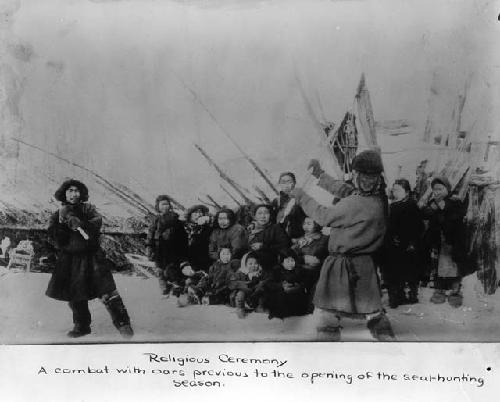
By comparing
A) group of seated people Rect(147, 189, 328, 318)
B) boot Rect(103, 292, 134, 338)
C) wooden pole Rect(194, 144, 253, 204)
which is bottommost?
boot Rect(103, 292, 134, 338)

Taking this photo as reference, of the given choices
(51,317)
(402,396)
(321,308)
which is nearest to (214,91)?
(321,308)

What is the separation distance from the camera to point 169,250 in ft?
5.55

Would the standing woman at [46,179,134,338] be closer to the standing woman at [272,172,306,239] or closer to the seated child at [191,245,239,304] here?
the seated child at [191,245,239,304]

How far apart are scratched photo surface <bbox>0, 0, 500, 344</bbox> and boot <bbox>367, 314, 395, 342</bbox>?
10 mm

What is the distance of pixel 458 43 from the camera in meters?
1.62

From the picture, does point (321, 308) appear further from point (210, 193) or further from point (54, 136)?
point (54, 136)

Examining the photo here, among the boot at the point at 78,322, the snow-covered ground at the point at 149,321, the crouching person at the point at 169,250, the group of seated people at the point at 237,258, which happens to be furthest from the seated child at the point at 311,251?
the boot at the point at 78,322

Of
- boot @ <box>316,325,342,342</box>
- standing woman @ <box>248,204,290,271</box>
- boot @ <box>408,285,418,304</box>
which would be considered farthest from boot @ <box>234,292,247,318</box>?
boot @ <box>408,285,418,304</box>

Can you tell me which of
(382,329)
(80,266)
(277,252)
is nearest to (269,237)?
(277,252)

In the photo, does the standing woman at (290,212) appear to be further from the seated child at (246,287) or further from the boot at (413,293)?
the boot at (413,293)

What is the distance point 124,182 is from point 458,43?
3.25ft

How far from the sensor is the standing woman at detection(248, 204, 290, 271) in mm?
1680

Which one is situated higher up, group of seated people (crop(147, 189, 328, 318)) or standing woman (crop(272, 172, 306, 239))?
standing woman (crop(272, 172, 306, 239))

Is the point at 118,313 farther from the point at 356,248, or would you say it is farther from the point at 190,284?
the point at 356,248
